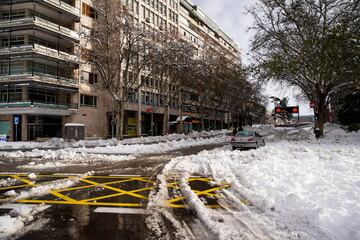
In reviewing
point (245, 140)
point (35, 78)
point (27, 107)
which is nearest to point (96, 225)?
point (245, 140)

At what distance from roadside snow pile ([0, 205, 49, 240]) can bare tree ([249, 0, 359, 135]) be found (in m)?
21.1

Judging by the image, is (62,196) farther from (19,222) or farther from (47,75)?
(47,75)

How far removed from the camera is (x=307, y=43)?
22844 mm

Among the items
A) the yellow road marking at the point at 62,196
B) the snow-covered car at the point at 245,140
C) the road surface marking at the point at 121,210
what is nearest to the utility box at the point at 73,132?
the snow-covered car at the point at 245,140

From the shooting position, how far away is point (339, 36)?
20.1 meters

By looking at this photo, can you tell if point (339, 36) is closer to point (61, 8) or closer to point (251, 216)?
point (251, 216)

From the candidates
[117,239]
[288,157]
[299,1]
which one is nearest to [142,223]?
[117,239]

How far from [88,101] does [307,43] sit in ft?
99.4

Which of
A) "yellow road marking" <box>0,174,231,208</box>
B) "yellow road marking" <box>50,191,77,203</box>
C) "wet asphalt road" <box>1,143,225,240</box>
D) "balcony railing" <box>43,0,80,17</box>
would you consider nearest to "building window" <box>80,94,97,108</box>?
"balcony railing" <box>43,0,80,17</box>

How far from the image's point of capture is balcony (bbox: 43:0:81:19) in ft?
120

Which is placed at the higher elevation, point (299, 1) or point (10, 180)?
point (299, 1)

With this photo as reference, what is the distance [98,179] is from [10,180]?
2.68 metres

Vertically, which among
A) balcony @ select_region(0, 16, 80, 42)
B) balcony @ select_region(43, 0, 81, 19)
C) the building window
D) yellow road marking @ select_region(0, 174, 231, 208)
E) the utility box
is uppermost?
balcony @ select_region(43, 0, 81, 19)

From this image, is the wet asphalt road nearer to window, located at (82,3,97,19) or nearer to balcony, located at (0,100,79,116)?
balcony, located at (0,100,79,116)
